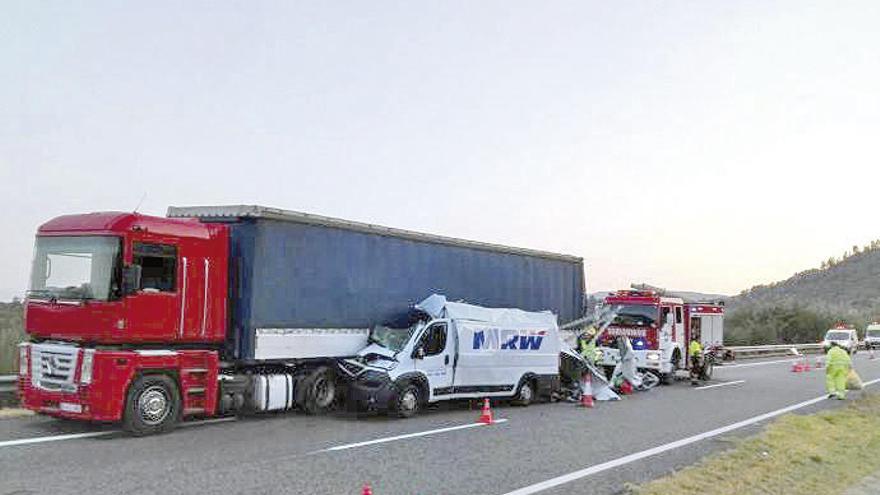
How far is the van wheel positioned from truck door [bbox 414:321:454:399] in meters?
2.32

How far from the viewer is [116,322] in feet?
38.7

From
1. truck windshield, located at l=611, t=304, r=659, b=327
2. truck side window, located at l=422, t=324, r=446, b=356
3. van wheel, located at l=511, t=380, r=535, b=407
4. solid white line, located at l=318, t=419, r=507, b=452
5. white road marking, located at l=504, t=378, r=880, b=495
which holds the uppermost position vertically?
truck windshield, located at l=611, t=304, r=659, b=327

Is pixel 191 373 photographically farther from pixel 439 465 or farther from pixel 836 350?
pixel 836 350

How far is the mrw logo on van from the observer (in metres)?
16.7

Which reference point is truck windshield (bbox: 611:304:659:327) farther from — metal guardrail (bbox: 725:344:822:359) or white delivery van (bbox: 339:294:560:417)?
metal guardrail (bbox: 725:344:822:359)

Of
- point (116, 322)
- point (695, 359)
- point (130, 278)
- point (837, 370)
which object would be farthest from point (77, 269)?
point (695, 359)

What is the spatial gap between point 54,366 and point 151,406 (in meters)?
1.45

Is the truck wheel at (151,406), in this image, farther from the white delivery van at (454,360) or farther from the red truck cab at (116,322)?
the white delivery van at (454,360)

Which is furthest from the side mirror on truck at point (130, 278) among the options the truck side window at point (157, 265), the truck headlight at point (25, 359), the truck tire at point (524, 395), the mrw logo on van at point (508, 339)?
the truck tire at point (524, 395)

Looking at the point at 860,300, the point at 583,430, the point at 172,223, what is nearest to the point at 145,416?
the point at 172,223

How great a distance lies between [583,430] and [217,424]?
19.5 ft

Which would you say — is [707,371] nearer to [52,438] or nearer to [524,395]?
[524,395]

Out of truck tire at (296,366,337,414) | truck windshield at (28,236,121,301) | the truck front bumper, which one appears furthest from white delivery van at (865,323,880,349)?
the truck front bumper

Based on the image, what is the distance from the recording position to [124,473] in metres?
9.08
